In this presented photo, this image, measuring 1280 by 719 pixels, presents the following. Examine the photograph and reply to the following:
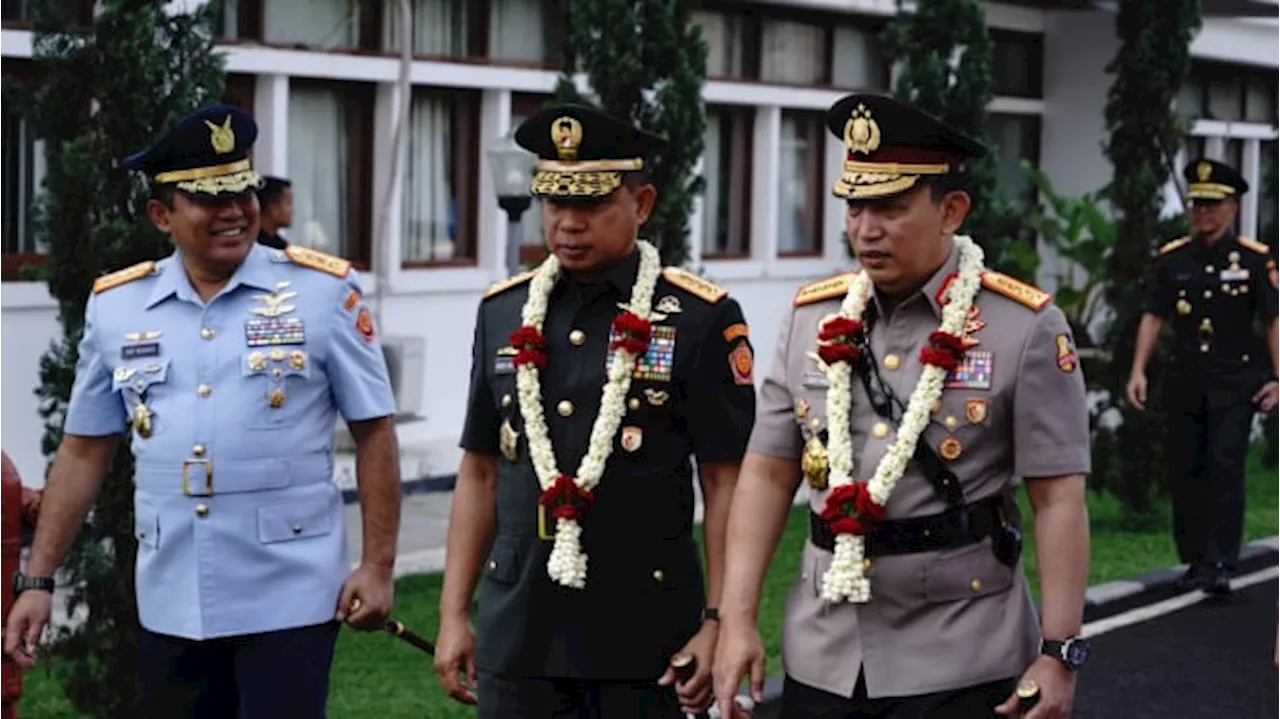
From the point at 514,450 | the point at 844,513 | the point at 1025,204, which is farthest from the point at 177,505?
the point at 1025,204

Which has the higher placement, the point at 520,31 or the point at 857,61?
the point at 857,61

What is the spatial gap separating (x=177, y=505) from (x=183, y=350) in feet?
1.23

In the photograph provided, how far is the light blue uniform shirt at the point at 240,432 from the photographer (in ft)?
19.8

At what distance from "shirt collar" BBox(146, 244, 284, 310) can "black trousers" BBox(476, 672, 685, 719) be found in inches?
47.2

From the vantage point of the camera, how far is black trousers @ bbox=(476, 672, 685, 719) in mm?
5645

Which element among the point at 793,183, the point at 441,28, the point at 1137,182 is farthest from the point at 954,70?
the point at 793,183

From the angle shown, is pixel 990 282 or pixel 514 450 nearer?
pixel 990 282

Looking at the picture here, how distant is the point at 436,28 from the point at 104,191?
938 centimetres

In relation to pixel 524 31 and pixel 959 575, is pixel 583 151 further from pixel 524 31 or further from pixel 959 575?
pixel 524 31

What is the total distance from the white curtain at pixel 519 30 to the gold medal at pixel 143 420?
12053 mm

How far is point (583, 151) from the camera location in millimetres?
5723

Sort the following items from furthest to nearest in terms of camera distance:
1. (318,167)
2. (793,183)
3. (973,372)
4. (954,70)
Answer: (793,183), (318,167), (954,70), (973,372)

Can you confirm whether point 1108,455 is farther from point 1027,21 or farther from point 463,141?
point 1027,21

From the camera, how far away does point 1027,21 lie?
25469mm
